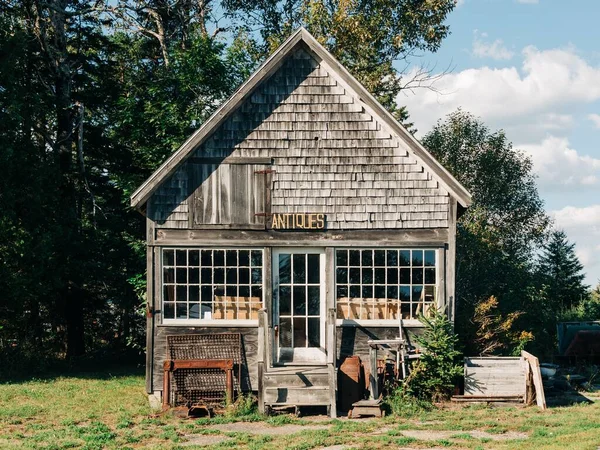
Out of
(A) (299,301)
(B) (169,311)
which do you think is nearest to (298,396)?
(A) (299,301)

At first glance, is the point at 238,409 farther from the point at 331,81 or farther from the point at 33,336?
the point at 33,336

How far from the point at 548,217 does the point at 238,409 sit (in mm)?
28784

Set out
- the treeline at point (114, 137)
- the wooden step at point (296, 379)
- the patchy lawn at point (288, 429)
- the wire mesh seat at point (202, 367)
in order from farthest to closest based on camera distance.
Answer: the treeline at point (114, 137) < the wire mesh seat at point (202, 367) < the wooden step at point (296, 379) < the patchy lawn at point (288, 429)

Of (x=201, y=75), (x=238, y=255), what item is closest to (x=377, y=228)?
(x=238, y=255)

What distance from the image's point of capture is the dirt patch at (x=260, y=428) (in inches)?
497

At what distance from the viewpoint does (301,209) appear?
1556 centimetres

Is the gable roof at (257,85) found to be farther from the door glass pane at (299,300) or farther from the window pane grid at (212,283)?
the door glass pane at (299,300)

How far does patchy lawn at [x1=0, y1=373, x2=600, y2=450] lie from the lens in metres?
11.5

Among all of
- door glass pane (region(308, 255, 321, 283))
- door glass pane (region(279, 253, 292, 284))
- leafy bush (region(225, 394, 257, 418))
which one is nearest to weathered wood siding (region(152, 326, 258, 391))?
leafy bush (region(225, 394, 257, 418))

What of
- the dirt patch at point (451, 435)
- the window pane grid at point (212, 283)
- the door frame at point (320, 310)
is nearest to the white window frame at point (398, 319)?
the door frame at point (320, 310)

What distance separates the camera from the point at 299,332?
15.6 metres

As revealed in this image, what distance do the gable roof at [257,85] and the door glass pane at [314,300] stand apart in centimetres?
337

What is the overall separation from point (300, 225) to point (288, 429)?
429 cm

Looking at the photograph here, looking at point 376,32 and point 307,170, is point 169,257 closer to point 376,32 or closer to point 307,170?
point 307,170
